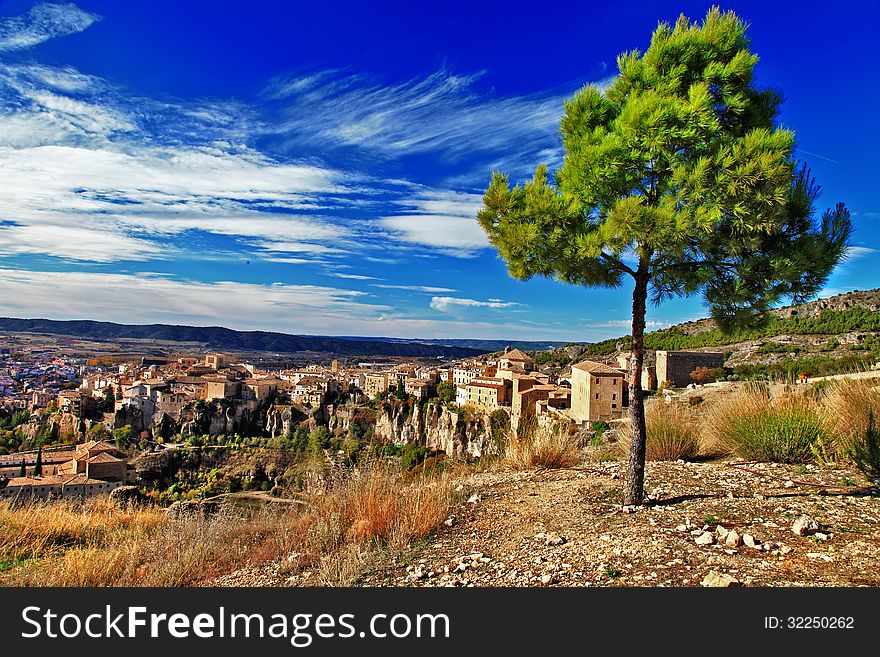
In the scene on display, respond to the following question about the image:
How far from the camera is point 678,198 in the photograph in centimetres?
401

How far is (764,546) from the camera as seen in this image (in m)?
3.39

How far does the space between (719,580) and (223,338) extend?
524 feet

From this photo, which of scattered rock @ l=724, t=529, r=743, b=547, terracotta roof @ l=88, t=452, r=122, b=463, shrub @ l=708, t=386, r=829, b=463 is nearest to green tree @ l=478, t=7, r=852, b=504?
scattered rock @ l=724, t=529, r=743, b=547

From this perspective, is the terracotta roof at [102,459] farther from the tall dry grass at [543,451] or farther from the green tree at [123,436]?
the tall dry grass at [543,451]

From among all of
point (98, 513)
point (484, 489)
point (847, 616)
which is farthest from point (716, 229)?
point (98, 513)

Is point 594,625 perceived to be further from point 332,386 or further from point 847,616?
point 332,386

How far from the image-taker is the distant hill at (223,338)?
458 feet

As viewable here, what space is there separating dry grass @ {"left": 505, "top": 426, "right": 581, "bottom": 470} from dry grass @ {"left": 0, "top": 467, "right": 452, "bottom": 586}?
84.1 inches

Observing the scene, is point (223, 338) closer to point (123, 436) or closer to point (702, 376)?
point (123, 436)

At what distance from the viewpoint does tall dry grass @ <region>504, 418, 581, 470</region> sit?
7418 mm

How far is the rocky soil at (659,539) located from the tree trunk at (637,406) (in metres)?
0.19

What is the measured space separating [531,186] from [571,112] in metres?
0.84

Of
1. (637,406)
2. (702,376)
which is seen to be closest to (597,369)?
(702,376)

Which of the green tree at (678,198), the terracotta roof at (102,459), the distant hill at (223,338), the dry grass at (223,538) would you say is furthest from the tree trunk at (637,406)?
the distant hill at (223,338)
